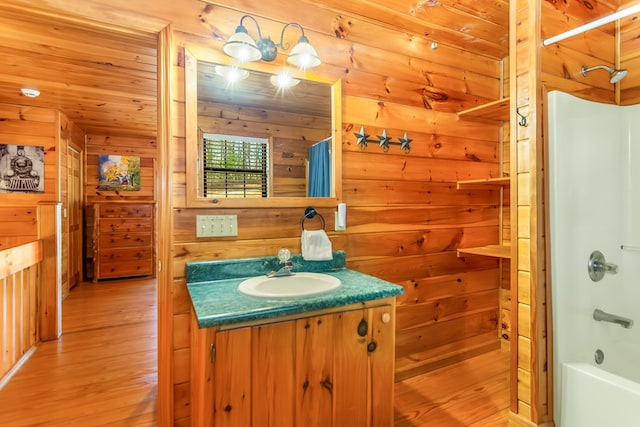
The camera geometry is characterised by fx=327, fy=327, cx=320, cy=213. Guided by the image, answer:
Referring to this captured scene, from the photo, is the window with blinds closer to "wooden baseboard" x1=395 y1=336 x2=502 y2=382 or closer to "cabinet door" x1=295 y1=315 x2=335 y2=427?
"cabinet door" x1=295 y1=315 x2=335 y2=427

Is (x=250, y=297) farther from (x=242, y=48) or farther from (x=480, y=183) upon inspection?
(x=480, y=183)

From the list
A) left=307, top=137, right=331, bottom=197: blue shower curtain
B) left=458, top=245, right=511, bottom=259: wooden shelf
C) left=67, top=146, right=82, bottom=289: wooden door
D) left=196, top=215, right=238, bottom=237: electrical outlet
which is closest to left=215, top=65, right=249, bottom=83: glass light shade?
left=307, top=137, right=331, bottom=197: blue shower curtain

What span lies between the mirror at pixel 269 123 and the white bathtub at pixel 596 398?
1445 millimetres

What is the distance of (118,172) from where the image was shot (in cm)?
521

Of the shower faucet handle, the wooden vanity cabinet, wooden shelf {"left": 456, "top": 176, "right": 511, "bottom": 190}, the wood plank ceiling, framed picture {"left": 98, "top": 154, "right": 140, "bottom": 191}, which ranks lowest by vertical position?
the wooden vanity cabinet

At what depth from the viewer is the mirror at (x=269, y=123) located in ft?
5.20

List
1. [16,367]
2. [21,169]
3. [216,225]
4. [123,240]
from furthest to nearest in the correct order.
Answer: [123,240] → [21,169] → [16,367] → [216,225]

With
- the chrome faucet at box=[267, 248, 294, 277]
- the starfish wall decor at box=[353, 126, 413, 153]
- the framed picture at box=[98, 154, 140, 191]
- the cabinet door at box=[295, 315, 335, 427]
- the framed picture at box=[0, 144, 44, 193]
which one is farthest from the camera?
the framed picture at box=[98, 154, 140, 191]

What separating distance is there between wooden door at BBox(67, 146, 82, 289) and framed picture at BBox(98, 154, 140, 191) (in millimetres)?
310

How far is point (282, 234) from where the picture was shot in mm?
1790

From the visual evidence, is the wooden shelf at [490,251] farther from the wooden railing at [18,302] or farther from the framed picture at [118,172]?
the framed picture at [118,172]

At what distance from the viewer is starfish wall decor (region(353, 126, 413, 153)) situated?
1982 millimetres

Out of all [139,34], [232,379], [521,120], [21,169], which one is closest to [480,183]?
[521,120]

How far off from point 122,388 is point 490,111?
120 inches
